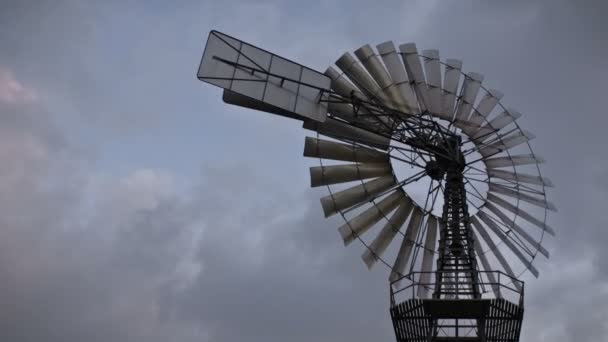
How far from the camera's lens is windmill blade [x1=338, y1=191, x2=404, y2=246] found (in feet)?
72.3

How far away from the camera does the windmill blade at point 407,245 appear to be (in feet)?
73.6

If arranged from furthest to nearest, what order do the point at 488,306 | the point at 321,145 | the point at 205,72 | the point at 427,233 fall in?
the point at 427,233
the point at 321,145
the point at 205,72
the point at 488,306

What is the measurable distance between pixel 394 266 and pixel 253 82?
7306mm

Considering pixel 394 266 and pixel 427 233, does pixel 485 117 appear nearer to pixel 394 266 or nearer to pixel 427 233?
pixel 427 233

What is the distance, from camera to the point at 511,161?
23375mm

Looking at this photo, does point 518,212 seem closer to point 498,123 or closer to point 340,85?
point 498,123

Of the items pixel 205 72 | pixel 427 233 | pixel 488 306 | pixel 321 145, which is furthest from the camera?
pixel 427 233

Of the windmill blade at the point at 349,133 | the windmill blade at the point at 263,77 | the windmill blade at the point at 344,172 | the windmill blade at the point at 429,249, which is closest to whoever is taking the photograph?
the windmill blade at the point at 263,77

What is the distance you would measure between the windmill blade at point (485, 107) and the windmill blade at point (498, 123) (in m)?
0.29

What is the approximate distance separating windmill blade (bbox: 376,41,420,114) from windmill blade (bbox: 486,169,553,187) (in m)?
3.37

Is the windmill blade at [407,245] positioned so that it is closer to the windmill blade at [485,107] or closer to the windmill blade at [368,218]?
the windmill blade at [368,218]

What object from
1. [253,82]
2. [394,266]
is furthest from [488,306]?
[253,82]

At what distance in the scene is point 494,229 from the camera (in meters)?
23.0

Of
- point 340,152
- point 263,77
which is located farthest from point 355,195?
point 263,77
